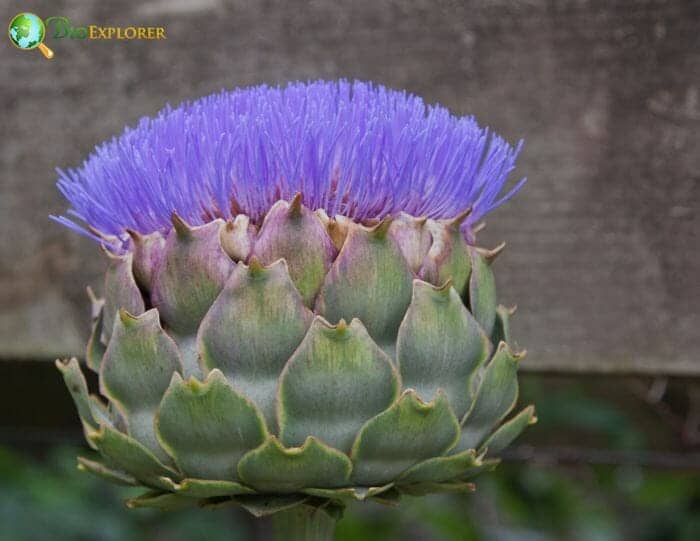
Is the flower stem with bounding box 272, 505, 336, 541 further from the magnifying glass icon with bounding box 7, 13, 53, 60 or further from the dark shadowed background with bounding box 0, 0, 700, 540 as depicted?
the magnifying glass icon with bounding box 7, 13, 53, 60

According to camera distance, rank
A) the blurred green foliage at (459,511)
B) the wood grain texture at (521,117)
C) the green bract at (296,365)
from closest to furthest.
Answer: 1. the green bract at (296,365)
2. the wood grain texture at (521,117)
3. the blurred green foliage at (459,511)

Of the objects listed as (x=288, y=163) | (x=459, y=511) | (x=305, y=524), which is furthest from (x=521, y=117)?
(x=459, y=511)

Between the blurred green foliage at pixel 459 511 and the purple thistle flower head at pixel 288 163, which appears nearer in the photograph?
the purple thistle flower head at pixel 288 163

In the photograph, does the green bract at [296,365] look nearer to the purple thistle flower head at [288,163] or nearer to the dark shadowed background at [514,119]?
the purple thistle flower head at [288,163]

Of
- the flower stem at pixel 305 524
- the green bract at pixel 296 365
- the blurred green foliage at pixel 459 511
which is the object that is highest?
the green bract at pixel 296 365

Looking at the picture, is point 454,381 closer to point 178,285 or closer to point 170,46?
point 178,285

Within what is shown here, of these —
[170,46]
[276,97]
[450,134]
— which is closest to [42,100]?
[170,46]

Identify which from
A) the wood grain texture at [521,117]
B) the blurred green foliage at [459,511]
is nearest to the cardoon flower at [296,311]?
the wood grain texture at [521,117]
